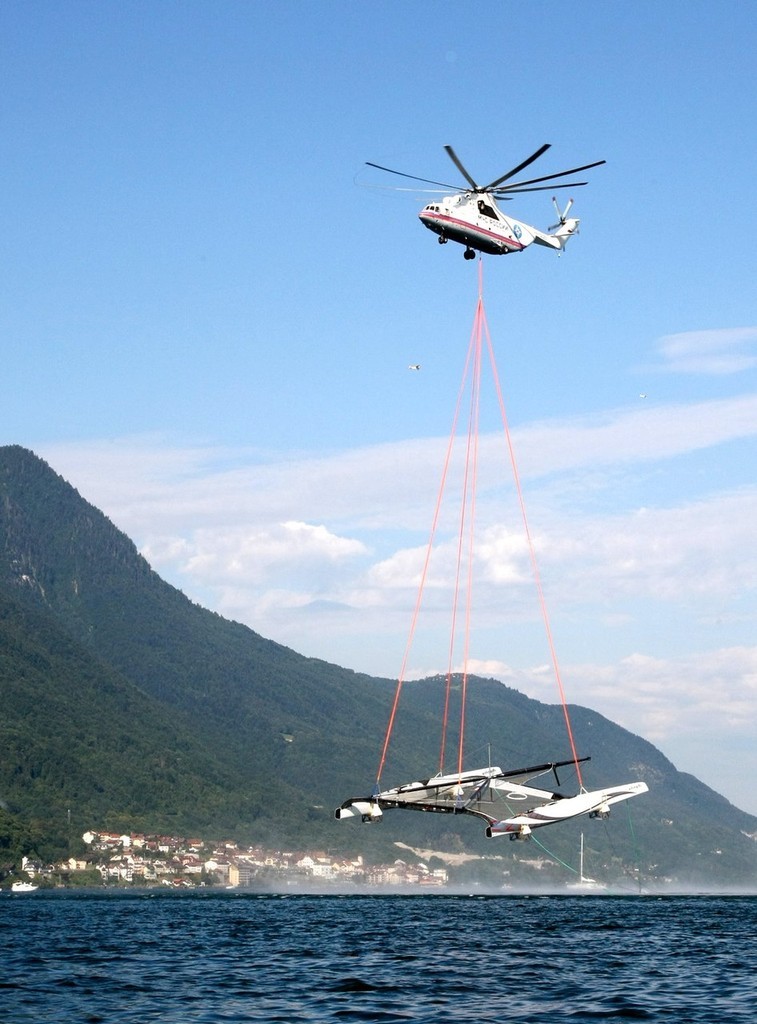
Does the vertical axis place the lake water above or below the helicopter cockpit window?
below

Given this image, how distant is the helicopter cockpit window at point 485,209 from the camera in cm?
7069

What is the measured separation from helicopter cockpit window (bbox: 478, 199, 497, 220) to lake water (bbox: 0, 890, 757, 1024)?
123 ft

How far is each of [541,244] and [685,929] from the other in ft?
186

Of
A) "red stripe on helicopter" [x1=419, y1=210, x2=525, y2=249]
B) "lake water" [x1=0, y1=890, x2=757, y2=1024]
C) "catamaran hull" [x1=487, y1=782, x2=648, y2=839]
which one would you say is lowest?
"lake water" [x1=0, y1=890, x2=757, y2=1024]

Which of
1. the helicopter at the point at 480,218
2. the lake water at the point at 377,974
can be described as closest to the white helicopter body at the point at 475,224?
the helicopter at the point at 480,218

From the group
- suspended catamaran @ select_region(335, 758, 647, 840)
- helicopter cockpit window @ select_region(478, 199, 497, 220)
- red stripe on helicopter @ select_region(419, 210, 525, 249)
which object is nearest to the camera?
red stripe on helicopter @ select_region(419, 210, 525, 249)

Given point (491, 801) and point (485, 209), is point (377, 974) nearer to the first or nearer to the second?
point (491, 801)

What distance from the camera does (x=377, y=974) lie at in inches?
2334

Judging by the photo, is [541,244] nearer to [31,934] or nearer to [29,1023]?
[29,1023]

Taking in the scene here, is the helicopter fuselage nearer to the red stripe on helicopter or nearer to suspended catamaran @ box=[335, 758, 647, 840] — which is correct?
the red stripe on helicopter

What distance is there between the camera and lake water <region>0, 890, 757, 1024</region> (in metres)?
47.4

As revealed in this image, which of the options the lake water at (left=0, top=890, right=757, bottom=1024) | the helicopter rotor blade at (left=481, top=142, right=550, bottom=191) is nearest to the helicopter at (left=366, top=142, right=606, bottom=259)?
the helicopter rotor blade at (left=481, top=142, right=550, bottom=191)

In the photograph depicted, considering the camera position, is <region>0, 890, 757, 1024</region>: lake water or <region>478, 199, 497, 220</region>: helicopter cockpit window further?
<region>478, 199, 497, 220</region>: helicopter cockpit window

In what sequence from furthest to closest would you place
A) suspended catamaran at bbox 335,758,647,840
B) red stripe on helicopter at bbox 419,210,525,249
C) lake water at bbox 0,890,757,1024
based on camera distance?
suspended catamaran at bbox 335,758,647,840 < red stripe on helicopter at bbox 419,210,525,249 < lake water at bbox 0,890,757,1024
